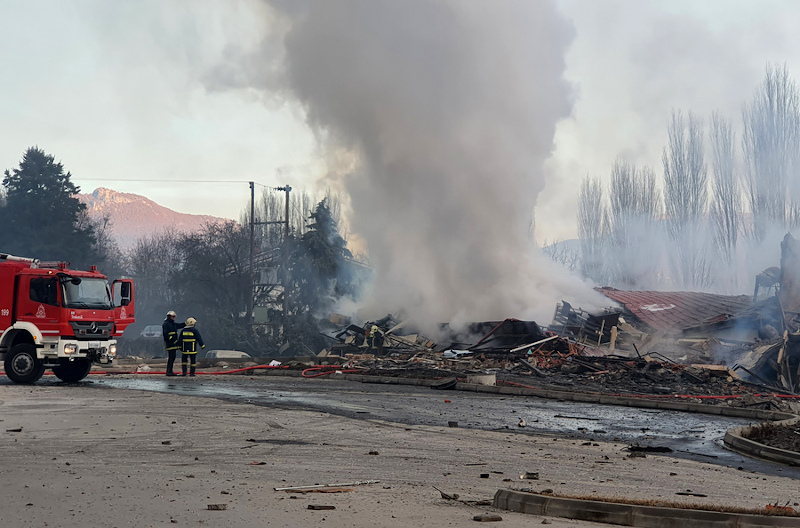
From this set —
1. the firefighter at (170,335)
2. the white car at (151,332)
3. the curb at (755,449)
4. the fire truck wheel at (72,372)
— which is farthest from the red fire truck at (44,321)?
the white car at (151,332)

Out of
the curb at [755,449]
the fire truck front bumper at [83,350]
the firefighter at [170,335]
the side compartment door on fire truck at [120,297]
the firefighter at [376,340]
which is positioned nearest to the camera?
the curb at [755,449]

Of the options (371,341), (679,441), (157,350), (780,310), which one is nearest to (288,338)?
(157,350)

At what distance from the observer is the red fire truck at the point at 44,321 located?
55.0 feet

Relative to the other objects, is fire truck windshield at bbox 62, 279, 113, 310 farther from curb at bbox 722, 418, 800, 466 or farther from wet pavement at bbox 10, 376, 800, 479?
curb at bbox 722, 418, 800, 466

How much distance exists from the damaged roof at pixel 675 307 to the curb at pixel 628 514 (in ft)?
85.7

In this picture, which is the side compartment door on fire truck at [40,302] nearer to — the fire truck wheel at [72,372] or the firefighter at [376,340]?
the fire truck wheel at [72,372]

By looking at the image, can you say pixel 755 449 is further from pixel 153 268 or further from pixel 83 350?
pixel 153 268

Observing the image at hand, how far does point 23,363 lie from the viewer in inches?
666

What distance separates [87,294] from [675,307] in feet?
87.5

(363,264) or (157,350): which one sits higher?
(363,264)

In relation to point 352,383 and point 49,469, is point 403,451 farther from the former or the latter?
point 352,383

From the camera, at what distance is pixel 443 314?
1328 inches

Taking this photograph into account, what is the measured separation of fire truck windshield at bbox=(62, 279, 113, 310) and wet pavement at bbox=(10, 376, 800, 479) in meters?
1.93

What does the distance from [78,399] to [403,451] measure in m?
8.11
